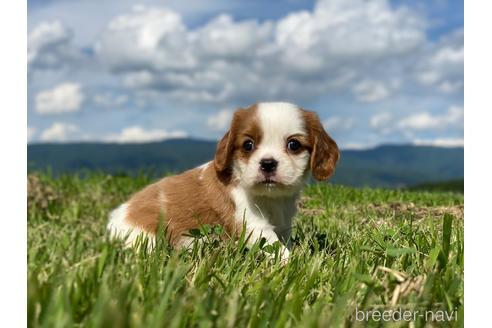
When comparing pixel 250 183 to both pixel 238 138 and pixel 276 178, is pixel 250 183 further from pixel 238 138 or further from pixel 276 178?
pixel 238 138

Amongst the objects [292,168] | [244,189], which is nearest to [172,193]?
[244,189]

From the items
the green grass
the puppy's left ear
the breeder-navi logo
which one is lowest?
the breeder-navi logo

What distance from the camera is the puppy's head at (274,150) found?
5293 mm

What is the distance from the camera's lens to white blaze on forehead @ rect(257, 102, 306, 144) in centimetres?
530

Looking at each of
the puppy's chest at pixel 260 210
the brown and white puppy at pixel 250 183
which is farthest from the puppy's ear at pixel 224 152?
the puppy's chest at pixel 260 210

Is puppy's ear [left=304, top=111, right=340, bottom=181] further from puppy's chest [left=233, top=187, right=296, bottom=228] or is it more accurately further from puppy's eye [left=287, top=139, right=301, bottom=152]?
puppy's chest [left=233, top=187, right=296, bottom=228]

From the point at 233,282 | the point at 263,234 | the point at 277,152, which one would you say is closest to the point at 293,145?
the point at 277,152

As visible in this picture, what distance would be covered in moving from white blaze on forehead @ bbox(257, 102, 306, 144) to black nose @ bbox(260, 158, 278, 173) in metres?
0.21

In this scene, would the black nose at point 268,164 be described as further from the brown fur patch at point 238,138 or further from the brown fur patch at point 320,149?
the brown fur patch at point 320,149

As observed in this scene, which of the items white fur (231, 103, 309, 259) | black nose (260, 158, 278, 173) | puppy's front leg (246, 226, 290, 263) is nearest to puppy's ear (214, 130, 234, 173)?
white fur (231, 103, 309, 259)

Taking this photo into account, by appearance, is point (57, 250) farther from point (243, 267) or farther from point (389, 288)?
point (389, 288)

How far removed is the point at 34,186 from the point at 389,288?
839 centimetres

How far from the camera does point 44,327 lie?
246 cm

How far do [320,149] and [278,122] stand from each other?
1.95 ft
